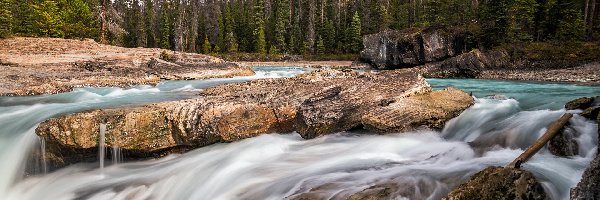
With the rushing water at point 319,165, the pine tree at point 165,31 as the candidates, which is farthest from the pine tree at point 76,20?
the rushing water at point 319,165

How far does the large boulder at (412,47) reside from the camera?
1505 inches

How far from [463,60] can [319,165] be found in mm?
28050

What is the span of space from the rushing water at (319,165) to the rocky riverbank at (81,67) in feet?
30.4

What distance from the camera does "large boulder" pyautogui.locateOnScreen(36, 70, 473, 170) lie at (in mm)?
8422

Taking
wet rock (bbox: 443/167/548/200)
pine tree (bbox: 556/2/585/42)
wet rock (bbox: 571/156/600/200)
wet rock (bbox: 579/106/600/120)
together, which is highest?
pine tree (bbox: 556/2/585/42)

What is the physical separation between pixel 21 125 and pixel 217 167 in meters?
6.12

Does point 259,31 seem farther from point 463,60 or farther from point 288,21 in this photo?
point 463,60

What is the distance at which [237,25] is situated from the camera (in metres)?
75.8

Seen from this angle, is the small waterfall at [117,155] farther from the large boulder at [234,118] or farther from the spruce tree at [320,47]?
the spruce tree at [320,47]

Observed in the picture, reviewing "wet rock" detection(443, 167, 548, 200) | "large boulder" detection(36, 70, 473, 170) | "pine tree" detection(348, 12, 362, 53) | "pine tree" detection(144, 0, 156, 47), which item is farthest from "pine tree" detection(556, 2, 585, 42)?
"pine tree" detection(144, 0, 156, 47)

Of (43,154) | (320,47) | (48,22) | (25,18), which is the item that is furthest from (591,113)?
(320,47)

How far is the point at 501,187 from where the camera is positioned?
16.1ft

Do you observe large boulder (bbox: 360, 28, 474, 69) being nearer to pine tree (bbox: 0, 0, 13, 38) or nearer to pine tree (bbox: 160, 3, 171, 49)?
pine tree (bbox: 0, 0, 13, 38)

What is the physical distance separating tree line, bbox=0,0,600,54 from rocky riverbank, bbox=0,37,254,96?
825cm
